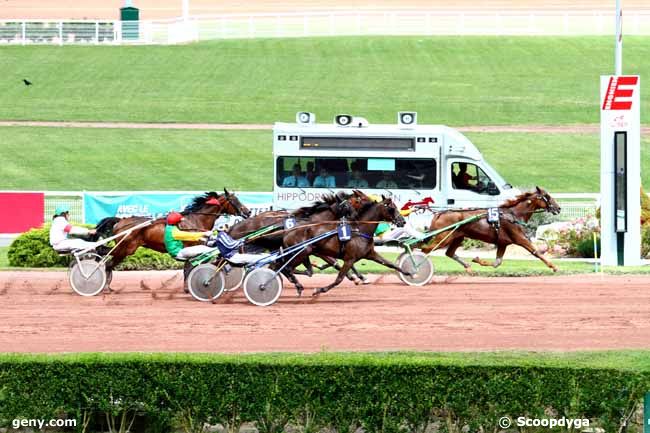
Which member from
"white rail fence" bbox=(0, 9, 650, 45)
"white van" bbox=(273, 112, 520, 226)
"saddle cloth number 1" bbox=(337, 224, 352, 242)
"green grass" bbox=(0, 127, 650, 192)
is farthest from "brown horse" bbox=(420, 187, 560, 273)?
"white rail fence" bbox=(0, 9, 650, 45)

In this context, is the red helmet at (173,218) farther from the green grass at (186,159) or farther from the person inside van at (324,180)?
the green grass at (186,159)

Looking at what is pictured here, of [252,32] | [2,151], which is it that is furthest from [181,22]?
[2,151]

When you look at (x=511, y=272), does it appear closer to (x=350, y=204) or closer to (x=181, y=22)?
(x=350, y=204)

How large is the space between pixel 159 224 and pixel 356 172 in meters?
7.58

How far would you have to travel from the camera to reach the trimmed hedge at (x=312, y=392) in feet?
36.3

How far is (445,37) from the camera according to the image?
58969 mm

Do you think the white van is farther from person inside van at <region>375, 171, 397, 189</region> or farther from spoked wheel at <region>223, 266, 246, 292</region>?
spoked wheel at <region>223, 266, 246, 292</region>

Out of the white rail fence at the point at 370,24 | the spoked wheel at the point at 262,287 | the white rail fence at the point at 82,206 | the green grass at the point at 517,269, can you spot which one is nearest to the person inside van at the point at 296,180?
the white rail fence at the point at 82,206

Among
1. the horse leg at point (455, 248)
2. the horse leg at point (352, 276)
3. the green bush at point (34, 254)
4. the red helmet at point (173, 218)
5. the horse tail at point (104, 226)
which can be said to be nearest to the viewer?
the red helmet at point (173, 218)

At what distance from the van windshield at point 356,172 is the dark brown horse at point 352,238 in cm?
747

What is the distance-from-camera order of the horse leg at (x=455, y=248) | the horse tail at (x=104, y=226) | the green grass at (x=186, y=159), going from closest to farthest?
the horse tail at (x=104, y=226) → the horse leg at (x=455, y=248) → the green grass at (x=186, y=159)

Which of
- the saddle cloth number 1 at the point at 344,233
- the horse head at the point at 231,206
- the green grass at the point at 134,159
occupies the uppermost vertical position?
the green grass at the point at 134,159

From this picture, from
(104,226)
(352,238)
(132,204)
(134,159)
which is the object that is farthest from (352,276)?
(134,159)

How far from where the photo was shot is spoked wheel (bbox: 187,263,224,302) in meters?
18.3
